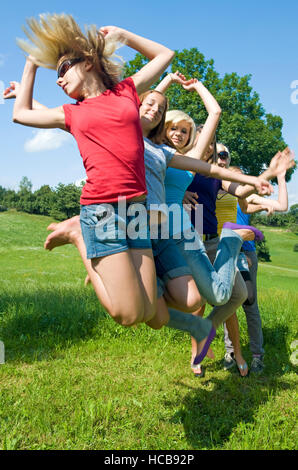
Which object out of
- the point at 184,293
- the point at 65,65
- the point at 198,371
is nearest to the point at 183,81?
the point at 65,65

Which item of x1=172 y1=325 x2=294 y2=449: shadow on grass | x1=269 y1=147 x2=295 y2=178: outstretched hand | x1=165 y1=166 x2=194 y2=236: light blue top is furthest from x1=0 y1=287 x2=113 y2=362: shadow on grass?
x1=269 y1=147 x2=295 y2=178: outstretched hand

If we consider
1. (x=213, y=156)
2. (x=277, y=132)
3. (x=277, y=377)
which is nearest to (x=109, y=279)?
(x=213, y=156)

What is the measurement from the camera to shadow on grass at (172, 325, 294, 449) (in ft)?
14.0

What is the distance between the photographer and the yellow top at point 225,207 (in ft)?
18.4

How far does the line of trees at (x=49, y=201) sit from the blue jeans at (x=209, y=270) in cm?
4182

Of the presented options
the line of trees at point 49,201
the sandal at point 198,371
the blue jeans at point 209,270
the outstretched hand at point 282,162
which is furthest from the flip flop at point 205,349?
the line of trees at point 49,201

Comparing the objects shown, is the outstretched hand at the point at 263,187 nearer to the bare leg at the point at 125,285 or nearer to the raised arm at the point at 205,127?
the raised arm at the point at 205,127

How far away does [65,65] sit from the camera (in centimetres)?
296

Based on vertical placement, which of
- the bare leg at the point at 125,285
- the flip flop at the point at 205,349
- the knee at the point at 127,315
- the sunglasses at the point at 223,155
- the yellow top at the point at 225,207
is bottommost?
the flip flop at the point at 205,349

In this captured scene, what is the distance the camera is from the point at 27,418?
4426 millimetres

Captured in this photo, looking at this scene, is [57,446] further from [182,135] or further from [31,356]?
[182,135]

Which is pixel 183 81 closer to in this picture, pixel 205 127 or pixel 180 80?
pixel 180 80

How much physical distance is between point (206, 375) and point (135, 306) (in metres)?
3.50

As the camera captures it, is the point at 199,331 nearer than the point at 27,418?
Yes
